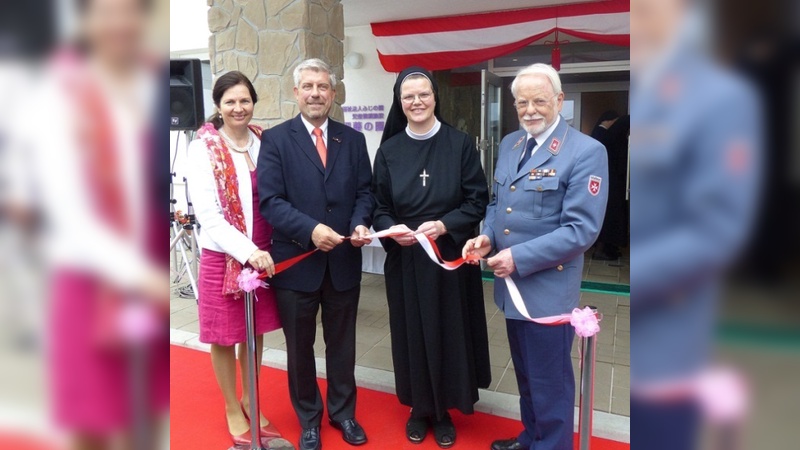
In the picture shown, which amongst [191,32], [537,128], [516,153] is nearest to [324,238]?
A: [516,153]

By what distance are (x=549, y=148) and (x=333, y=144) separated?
1.08 meters

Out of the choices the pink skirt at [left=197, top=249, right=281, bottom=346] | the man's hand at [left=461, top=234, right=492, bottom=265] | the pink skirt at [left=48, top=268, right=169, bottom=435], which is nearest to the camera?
the pink skirt at [left=48, top=268, right=169, bottom=435]

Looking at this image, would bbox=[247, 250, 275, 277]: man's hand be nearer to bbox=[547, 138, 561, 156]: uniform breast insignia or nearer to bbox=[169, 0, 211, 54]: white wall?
bbox=[547, 138, 561, 156]: uniform breast insignia

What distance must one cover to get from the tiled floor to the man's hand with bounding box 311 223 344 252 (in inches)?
63.3

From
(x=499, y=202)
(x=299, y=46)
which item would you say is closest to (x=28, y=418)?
(x=499, y=202)

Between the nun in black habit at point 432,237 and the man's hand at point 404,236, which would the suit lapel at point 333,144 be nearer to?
the nun in black habit at point 432,237

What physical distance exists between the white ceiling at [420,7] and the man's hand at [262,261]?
4.00m

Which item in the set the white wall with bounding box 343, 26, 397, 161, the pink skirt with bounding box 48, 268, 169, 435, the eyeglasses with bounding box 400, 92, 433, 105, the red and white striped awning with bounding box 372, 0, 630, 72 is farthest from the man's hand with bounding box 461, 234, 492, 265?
the white wall with bounding box 343, 26, 397, 161

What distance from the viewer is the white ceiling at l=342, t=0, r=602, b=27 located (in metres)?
5.73

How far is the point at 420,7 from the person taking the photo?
5953 mm

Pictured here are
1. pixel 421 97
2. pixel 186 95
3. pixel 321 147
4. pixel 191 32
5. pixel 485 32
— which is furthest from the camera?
pixel 191 32

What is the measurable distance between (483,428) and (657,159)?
290 centimetres

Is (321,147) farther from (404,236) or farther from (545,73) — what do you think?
(545,73)

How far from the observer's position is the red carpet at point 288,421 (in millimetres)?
2920
